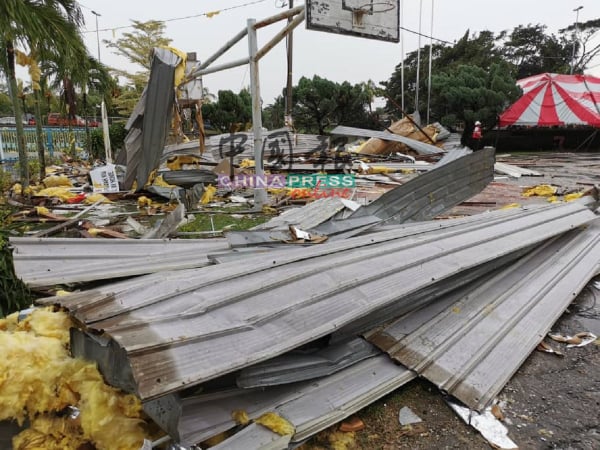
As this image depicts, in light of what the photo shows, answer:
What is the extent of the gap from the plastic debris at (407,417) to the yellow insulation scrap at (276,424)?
0.51 metres

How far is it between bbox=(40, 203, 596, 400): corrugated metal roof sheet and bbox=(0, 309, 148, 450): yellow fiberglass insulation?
0.32 ft

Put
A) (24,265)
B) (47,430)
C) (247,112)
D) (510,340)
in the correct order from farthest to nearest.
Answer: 1. (247,112)
2. (24,265)
3. (510,340)
4. (47,430)

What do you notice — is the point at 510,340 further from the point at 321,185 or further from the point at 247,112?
the point at 247,112

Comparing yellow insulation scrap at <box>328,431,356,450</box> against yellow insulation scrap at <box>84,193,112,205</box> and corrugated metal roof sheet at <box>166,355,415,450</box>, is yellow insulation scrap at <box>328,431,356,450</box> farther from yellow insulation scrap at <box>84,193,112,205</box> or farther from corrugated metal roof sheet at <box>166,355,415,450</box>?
yellow insulation scrap at <box>84,193,112,205</box>

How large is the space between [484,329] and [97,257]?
8.60 ft

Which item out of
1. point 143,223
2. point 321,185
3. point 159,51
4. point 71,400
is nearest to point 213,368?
point 71,400

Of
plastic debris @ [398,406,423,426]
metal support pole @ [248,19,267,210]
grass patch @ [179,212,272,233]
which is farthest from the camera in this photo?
metal support pole @ [248,19,267,210]

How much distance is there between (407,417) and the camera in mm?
1688

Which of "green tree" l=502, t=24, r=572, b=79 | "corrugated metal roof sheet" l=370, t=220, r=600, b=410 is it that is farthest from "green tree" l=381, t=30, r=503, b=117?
"corrugated metal roof sheet" l=370, t=220, r=600, b=410

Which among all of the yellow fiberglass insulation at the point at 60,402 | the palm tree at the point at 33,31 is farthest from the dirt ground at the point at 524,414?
the palm tree at the point at 33,31

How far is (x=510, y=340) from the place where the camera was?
211 cm

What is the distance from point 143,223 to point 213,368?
4199mm

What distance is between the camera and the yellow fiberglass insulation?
1.41m

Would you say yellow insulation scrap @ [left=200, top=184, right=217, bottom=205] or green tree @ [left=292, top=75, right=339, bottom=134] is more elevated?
green tree @ [left=292, top=75, right=339, bottom=134]
